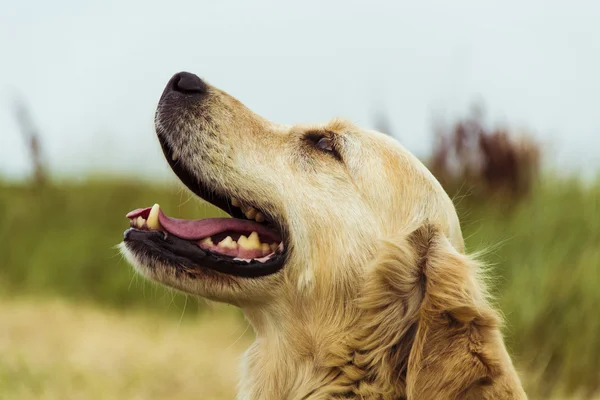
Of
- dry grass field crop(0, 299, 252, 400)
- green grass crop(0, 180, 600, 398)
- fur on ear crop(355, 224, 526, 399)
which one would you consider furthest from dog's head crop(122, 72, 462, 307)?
dry grass field crop(0, 299, 252, 400)

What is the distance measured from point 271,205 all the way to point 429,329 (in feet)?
2.69

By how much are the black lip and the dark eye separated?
52cm

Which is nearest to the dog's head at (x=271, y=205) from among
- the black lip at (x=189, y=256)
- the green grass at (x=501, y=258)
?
the black lip at (x=189, y=256)

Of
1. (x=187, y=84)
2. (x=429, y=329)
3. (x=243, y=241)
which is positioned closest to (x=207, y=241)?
(x=243, y=241)

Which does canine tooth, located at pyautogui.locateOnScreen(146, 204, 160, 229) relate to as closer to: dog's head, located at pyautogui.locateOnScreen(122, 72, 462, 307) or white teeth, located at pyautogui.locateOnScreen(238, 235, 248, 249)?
dog's head, located at pyautogui.locateOnScreen(122, 72, 462, 307)

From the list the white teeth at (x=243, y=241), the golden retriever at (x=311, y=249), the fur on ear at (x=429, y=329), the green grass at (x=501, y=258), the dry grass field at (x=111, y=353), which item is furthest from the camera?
the green grass at (x=501, y=258)

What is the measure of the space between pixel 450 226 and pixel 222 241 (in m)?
0.96

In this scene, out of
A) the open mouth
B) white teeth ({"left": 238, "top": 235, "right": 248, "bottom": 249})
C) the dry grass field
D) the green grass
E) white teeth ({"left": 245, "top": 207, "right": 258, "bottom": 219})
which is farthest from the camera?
the green grass

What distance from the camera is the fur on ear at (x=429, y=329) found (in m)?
2.67

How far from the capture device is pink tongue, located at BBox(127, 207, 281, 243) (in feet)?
10.4

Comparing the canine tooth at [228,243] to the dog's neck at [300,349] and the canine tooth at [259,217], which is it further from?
the dog's neck at [300,349]

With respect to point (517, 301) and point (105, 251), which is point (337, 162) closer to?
point (517, 301)

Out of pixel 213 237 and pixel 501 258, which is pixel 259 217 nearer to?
pixel 213 237

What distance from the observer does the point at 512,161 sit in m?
8.26
